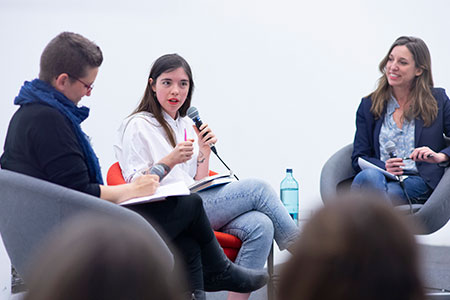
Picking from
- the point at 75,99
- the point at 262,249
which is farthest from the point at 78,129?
the point at 262,249

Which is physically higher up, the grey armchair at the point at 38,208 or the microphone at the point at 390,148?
the grey armchair at the point at 38,208

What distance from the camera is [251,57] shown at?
4.58 m

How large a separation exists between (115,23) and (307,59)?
154 cm

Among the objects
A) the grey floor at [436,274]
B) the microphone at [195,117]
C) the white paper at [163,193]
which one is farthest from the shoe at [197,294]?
the grey floor at [436,274]

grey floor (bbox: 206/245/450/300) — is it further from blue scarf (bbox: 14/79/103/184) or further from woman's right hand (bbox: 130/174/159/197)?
blue scarf (bbox: 14/79/103/184)

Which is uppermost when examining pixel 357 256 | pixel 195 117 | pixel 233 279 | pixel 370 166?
pixel 357 256

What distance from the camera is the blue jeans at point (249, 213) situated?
2.51 meters

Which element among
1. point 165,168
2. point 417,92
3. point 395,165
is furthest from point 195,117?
point 417,92

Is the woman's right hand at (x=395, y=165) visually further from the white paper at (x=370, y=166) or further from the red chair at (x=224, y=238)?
the red chair at (x=224, y=238)

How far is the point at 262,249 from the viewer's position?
249 centimetres

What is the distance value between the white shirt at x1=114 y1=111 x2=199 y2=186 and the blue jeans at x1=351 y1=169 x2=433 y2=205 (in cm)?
90

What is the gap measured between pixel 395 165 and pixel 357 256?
259 cm

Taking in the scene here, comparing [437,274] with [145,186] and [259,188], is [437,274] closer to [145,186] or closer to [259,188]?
[259,188]

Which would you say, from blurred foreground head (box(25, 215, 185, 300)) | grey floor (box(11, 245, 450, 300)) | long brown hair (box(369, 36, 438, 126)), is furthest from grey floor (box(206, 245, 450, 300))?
blurred foreground head (box(25, 215, 185, 300))
